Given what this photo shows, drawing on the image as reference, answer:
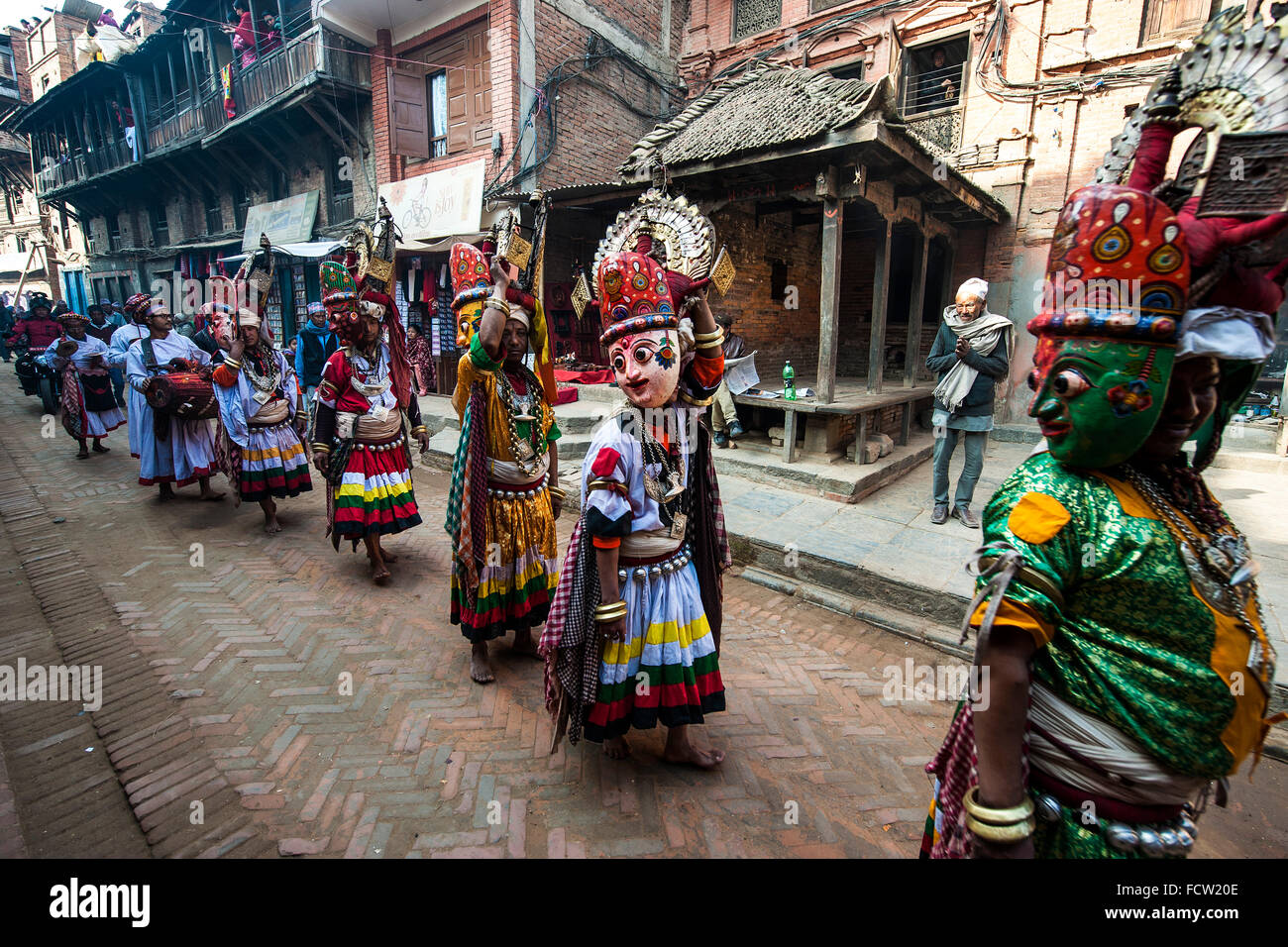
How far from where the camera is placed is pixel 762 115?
793 centimetres

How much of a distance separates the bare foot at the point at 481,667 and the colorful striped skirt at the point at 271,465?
12.7 feet

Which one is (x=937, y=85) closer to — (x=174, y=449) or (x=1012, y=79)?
(x=1012, y=79)

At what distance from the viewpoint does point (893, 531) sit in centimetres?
574

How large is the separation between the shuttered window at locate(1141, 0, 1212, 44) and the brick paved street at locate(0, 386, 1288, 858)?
1137 centimetres

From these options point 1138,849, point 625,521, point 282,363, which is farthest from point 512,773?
point 282,363

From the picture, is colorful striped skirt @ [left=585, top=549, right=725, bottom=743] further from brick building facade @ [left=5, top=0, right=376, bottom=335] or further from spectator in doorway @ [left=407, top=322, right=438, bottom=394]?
brick building facade @ [left=5, top=0, right=376, bottom=335]

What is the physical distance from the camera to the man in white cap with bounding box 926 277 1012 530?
5535 mm

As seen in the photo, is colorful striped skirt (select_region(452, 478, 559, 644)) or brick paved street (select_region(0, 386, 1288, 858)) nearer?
brick paved street (select_region(0, 386, 1288, 858))

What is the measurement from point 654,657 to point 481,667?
157 cm

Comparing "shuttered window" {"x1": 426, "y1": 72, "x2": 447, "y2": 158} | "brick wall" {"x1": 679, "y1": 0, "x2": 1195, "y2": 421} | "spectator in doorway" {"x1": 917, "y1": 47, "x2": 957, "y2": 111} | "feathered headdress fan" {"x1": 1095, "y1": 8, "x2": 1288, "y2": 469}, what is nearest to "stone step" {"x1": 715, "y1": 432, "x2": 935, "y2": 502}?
"brick wall" {"x1": 679, "y1": 0, "x2": 1195, "y2": 421}

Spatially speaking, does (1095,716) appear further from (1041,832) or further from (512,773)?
(512,773)

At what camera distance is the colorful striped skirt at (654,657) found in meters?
2.57

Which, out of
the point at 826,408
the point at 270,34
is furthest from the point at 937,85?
the point at 270,34

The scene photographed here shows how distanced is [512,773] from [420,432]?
10.5ft
